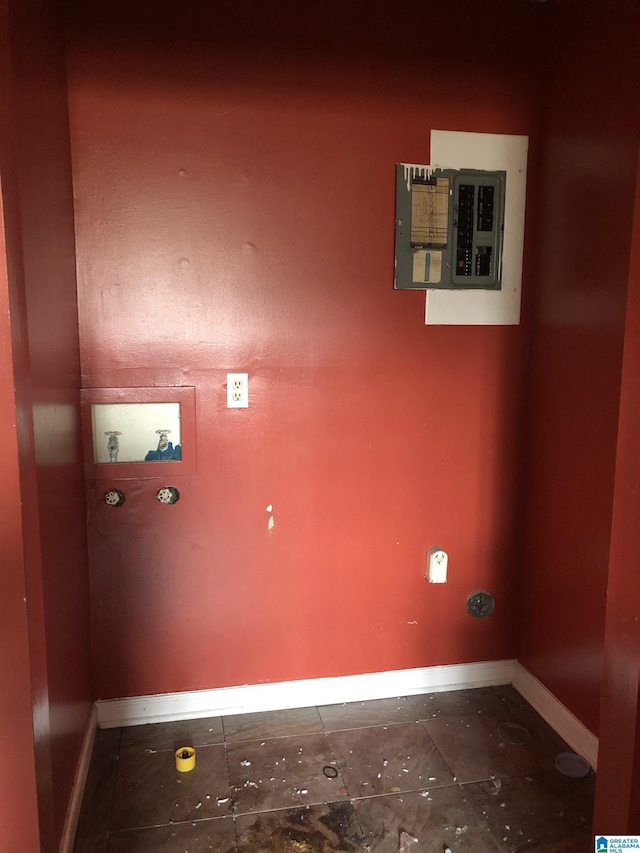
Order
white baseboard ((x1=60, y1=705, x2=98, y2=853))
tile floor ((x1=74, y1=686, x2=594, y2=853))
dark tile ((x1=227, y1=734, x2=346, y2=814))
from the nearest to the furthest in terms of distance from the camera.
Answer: white baseboard ((x1=60, y1=705, x2=98, y2=853))
tile floor ((x1=74, y1=686, x2=594, y2=853))
dark tile ((x1=227, y1=734, x2=346, y2=814))

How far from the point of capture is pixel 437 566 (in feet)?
7.89

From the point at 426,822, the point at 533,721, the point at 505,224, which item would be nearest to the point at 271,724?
the point at 426,822

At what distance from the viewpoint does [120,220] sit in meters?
2.08

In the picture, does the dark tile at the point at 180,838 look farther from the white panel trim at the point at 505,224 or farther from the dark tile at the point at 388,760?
the white panel trim at the point at 505,224

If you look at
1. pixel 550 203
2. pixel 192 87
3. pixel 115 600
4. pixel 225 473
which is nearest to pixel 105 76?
pixel 192 87

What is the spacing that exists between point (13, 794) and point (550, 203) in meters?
2.31

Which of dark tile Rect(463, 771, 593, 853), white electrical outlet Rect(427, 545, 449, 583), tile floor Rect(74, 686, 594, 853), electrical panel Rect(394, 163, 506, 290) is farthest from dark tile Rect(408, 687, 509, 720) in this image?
electrical panel Rect(394, 163, 506, 290)

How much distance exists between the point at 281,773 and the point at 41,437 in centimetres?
134

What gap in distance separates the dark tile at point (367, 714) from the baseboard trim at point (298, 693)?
0.03 metres

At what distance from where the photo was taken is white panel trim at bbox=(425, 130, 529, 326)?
2.27m

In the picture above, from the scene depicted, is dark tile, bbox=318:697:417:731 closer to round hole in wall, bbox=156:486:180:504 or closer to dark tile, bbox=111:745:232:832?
dark tile, bbox=111:745:232:832

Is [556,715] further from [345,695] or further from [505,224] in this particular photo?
[505,224]

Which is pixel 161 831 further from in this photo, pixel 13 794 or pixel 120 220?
pixel 120 220

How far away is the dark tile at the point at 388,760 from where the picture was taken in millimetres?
2002
